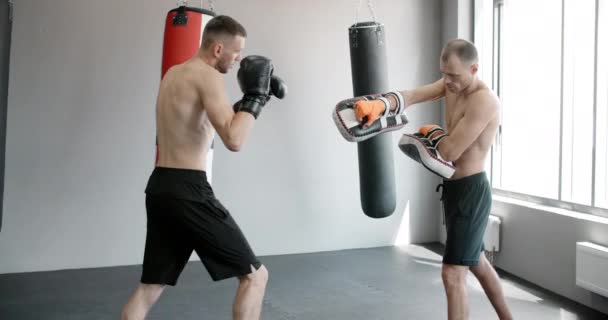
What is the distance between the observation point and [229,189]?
181 inches

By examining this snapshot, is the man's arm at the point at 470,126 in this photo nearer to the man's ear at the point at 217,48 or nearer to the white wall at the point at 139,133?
the man's ear at the point at 217,48

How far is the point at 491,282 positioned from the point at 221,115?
1.43m

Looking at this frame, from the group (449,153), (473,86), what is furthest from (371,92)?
(449,153)

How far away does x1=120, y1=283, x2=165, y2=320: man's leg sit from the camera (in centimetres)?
211

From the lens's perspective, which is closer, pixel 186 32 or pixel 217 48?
pixel 217 48

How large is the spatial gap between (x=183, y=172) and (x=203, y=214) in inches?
6.8

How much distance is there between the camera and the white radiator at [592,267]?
10.3 ft

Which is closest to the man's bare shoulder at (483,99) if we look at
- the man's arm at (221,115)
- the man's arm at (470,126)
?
the man's arm at (470,126)

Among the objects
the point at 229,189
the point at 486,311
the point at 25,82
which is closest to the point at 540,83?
the point at 486,311

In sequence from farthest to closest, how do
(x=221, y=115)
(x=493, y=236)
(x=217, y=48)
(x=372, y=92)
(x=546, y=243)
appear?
(x=493, y=236) → (x=546, y=243) → (x=372, y=92) → (x=217, y=48) → (x=221, y=115)

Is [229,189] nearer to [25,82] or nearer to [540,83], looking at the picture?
[25,82]

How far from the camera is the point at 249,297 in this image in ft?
6.97

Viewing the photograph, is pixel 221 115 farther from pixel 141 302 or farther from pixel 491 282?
pixel 491 282

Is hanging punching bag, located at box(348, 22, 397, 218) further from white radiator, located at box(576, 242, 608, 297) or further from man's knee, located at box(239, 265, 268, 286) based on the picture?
man's knee, located at box(239, 265, 268, 286)
